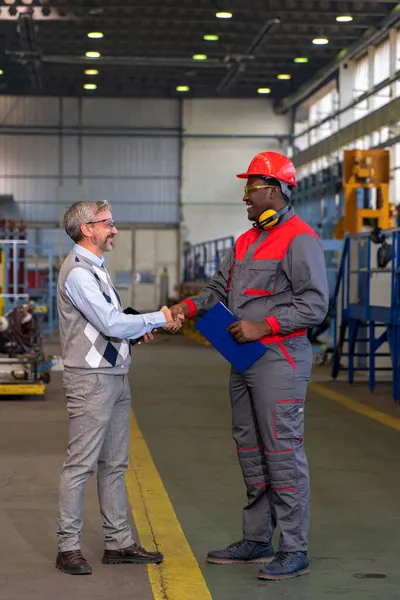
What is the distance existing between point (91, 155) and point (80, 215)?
32.8m

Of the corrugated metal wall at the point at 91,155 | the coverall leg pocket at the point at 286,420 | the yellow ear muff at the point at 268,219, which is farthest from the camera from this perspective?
the corrugated metal wall at the point at 91,155

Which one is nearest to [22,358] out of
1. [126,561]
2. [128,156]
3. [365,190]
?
[365,190]

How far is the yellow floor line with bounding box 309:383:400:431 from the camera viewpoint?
10836mm

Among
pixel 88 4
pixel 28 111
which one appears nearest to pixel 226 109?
pixel 28 111

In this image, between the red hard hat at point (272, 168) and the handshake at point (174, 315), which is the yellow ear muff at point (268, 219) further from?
the handshake at point (174, 315)

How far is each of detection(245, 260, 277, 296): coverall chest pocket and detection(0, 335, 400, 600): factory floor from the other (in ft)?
4.51

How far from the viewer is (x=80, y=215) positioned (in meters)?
4.97

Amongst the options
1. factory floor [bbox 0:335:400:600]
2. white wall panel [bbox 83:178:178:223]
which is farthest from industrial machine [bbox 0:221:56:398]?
white wall panel [bbox 83:178:178:223]

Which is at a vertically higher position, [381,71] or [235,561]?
[381,71]

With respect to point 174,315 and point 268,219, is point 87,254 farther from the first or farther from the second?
point 268,219

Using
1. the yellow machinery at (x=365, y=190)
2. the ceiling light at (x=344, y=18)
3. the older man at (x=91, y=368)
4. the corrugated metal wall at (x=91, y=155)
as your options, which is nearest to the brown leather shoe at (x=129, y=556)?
the older man at (x=91, y=368)

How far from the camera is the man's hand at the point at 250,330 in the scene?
4.85m

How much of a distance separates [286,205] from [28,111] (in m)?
33.1

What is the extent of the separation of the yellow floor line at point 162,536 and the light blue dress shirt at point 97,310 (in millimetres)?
1172
